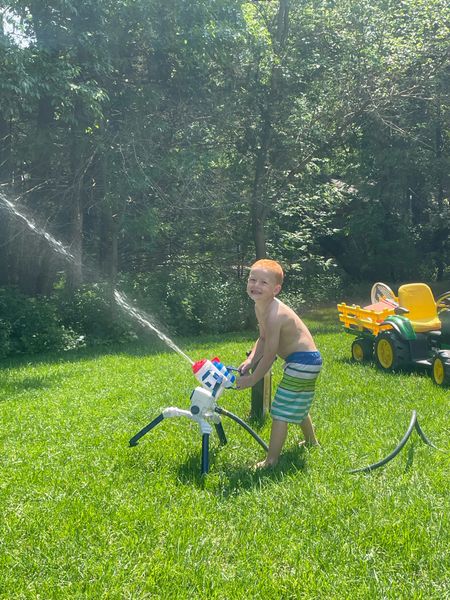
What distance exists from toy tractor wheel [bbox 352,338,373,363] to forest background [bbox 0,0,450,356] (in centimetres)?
492

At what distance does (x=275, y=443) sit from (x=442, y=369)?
136 inches

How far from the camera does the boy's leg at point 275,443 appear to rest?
Result: 4527 mm

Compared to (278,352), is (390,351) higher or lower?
lower

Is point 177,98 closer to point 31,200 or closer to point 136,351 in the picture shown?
point 31,200

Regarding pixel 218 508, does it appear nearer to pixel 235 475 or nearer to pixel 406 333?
pixel 235 475

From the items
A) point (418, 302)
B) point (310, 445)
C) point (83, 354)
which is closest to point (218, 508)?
point (310, 445)

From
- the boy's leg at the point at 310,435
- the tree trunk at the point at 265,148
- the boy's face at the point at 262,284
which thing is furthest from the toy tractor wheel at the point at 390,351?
the tree trunk at the point at 265,148

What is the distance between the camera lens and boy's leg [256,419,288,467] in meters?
4.53

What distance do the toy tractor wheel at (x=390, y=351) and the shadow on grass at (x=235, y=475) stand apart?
12.4ft

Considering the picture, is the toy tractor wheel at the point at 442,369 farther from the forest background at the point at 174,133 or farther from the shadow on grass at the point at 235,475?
the forest background at the point at 174,133

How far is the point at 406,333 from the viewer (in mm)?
8320

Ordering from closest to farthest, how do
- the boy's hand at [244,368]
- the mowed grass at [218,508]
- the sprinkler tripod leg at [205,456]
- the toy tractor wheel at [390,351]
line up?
the mowed grass at [218,508] → the sprinkler tripod leg at [205,456] → the boy's hand at [244,368] → the toy tractor wheel at [390,351]

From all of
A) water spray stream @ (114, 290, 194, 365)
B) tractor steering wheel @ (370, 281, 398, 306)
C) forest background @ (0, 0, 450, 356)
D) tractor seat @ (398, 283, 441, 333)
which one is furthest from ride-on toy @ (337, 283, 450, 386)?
forest background @ (0, 0, 450, 356)

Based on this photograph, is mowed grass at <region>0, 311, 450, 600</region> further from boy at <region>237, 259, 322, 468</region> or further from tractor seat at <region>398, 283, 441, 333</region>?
tractor seat at <region>398, 283, 441, 333</region>
